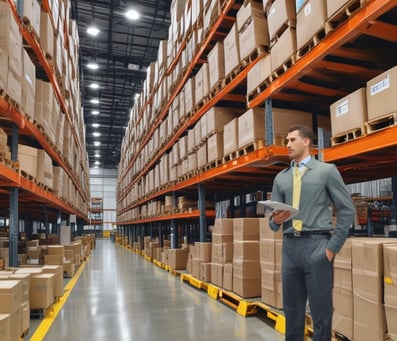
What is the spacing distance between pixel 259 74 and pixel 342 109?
5.17ft

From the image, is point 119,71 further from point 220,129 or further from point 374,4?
point 374,4

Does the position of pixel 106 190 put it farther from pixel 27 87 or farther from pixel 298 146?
pixel 298 146

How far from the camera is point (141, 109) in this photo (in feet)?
51.9

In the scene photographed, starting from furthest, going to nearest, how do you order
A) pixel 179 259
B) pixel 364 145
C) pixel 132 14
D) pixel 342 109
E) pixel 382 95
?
pixel 132 14, pixel 179 259, pixel 342 109, pixel 364 145, pixel 382 95

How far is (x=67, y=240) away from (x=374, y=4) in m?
9.70

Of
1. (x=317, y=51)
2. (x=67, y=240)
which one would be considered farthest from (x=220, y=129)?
(x=67, y=240)

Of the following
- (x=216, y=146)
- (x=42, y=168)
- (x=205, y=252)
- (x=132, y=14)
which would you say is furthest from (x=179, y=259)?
(x=132, y=14)

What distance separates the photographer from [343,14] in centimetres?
328

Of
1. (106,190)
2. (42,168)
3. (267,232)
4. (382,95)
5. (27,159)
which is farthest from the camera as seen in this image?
(106,190)

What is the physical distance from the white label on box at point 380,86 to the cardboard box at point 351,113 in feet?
0.41

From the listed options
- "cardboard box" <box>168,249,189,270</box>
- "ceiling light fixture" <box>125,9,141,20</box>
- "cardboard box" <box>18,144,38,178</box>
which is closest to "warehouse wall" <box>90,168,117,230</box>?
"ceiling light fixture" <box>125,9,141,20</box>

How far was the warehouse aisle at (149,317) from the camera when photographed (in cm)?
420

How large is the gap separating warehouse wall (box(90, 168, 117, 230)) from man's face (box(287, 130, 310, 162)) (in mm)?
43288

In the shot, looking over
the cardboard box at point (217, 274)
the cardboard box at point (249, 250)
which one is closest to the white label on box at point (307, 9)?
the cardboard box at point (249, 250)
